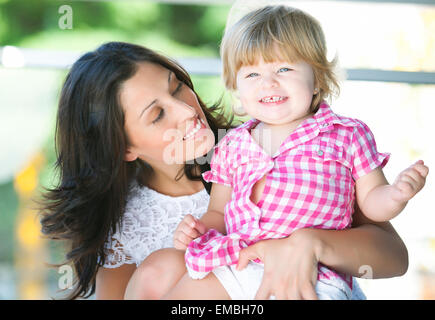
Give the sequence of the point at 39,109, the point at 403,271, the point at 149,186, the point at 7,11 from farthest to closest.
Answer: the point at 7,11 < the point at 39,109 < the point at 149,186 < the point at 403,271

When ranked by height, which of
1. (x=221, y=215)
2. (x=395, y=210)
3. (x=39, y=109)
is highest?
(x=395, y=210)

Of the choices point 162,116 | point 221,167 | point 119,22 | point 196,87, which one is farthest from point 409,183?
point 119,22

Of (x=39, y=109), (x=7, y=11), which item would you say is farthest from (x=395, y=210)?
(x=7, y=11)

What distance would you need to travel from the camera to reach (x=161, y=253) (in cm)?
117

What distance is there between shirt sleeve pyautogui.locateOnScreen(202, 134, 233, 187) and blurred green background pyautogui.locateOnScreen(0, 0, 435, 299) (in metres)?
0.34

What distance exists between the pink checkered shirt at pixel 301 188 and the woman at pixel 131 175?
0.12ft

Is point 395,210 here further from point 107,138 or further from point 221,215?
point 107,138

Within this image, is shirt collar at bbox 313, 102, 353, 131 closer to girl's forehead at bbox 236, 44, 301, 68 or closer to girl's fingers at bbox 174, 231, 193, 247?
girl's forehead at bbox 236, 44, 301, 68

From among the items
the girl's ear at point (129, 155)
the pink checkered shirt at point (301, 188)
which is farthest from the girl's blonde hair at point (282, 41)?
the girl's ear at point (129, 155)

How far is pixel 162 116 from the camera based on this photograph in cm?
120

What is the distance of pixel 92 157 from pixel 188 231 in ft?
1.19

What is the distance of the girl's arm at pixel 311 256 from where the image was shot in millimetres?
988

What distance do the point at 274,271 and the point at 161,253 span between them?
0.29 meters

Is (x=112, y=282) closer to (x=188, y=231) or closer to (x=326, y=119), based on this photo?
(x=188, y=231)
